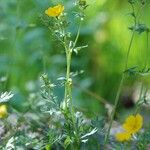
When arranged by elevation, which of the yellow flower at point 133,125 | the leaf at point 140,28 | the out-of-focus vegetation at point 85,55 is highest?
the leaf at point 140,28

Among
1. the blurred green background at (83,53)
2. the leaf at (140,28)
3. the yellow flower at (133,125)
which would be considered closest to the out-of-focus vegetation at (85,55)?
the blurred green background at (83,53)

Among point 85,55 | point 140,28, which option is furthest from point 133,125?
point 85,55

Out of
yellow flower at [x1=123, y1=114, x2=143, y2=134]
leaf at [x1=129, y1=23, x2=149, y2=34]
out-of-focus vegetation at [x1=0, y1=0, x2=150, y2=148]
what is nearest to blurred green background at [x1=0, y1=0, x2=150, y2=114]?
out-of-focus vegetation at [x1=0, y1=0, x2=150, y2=148]

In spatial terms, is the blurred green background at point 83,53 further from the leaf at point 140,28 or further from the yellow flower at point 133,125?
the yellow flower at point 133,125

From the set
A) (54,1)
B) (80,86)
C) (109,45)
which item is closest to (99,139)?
(54,1)

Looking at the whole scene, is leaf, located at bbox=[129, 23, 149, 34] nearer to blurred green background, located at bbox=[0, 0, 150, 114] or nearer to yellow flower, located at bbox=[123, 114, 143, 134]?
yellow flower, located at bbox=[123, 114, 143, 134]

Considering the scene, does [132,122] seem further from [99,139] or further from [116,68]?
[116,68]

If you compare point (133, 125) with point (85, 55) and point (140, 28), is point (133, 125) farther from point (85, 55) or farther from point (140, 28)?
point (85, 55)
